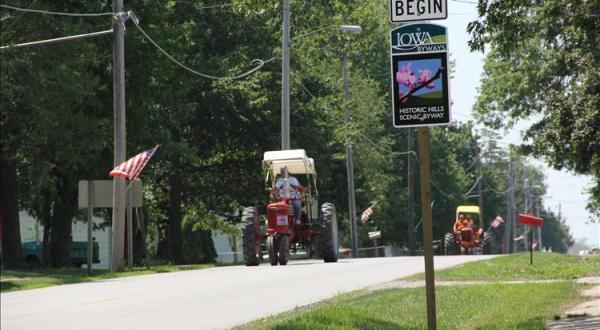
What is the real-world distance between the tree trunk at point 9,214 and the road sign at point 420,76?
2999cm

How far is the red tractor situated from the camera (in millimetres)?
30422

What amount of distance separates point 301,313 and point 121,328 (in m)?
2.74

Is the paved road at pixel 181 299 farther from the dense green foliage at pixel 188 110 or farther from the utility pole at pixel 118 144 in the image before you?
the utility pole at pixel 118 144

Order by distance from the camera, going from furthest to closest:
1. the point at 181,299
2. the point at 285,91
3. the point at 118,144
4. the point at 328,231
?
the point at 285,91, the point at 118,144, the point at 328,231, the point at 181,299

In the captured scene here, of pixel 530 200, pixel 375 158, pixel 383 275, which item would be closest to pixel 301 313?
pixel 383 275

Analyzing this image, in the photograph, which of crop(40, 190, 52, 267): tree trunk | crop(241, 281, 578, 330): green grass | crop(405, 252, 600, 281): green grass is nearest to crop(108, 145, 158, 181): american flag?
crop(405, 252, 600, 281): green grass

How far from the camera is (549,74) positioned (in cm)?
5269

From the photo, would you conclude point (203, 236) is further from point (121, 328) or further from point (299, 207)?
point (121, 328)

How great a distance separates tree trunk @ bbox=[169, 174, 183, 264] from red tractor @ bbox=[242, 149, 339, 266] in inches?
821

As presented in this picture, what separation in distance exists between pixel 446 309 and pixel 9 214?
26038 millimetres

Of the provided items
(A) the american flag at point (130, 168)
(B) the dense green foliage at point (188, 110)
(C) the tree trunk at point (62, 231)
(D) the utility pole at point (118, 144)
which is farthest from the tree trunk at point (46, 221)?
(A) the american flag at point (130, 168)

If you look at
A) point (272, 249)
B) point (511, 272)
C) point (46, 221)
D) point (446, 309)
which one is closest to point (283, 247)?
point (272, 249)

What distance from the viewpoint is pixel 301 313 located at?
Result: 16453 mm

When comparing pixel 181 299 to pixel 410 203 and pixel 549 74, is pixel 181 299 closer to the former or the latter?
pixel 549 74
